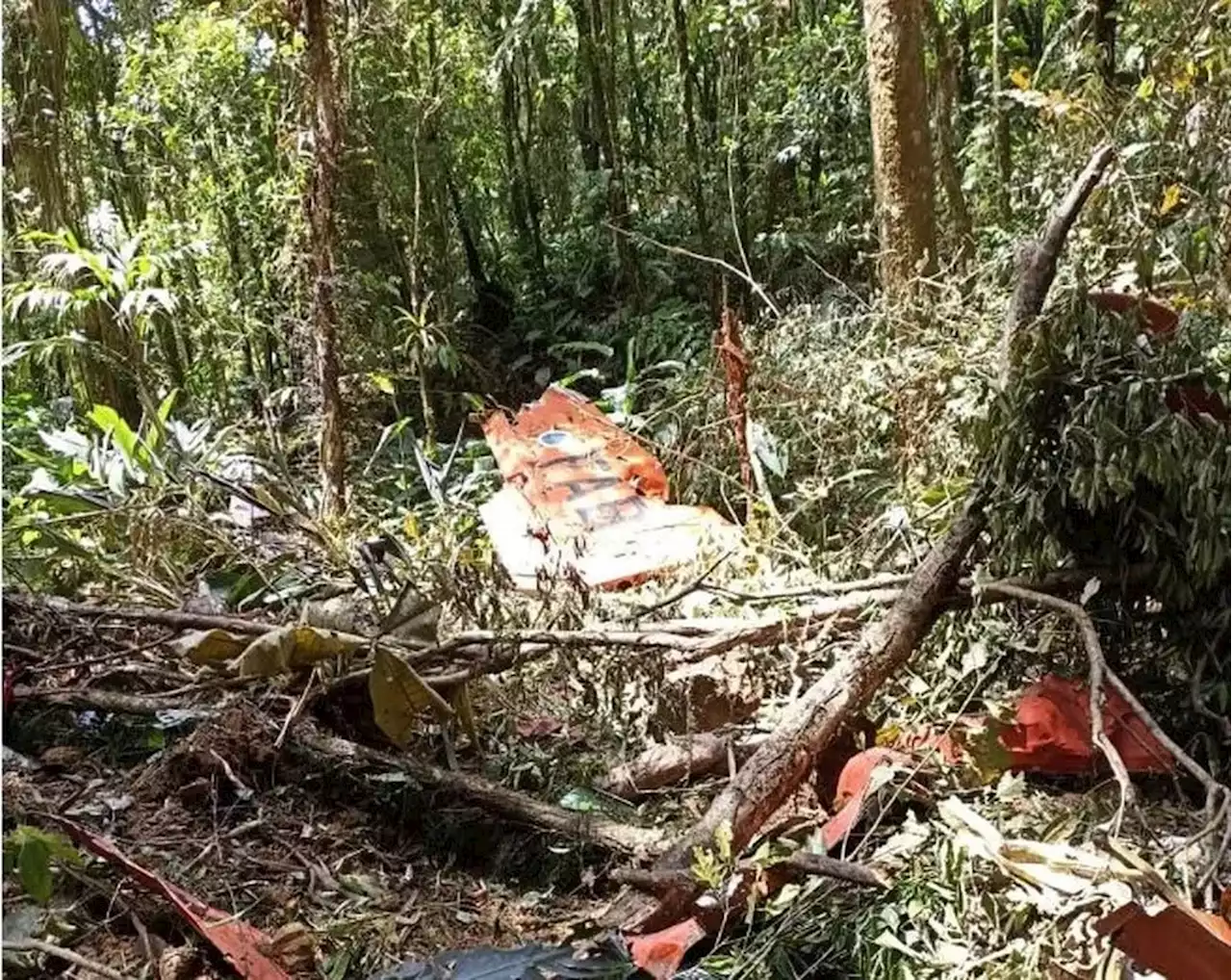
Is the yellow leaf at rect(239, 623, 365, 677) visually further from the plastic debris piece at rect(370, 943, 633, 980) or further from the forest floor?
the plastic debris piece at rect(370, 943, 633, 980)

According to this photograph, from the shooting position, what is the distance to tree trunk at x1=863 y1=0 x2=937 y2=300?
379 cm

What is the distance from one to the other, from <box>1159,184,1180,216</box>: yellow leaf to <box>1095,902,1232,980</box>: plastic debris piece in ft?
7.18

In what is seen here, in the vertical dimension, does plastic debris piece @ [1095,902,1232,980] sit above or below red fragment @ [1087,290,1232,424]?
below

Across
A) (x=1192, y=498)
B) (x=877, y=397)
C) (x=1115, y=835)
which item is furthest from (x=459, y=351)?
(x=1115, y=835)

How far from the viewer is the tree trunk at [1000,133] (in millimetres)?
5445

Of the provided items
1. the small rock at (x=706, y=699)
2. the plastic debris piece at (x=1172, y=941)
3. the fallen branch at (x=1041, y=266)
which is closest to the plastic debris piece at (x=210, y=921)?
the small rock at (x=706, y=699)

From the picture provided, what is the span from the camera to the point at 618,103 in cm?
726

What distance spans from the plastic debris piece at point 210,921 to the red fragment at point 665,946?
477 mm

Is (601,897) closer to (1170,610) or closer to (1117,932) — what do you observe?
(1117,932)

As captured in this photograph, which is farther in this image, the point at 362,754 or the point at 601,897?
the point at 362,754

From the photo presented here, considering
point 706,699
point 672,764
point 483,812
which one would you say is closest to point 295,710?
point 483,812

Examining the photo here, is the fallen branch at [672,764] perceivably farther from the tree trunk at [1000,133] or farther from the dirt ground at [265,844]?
the tree trunk at [1000,133]

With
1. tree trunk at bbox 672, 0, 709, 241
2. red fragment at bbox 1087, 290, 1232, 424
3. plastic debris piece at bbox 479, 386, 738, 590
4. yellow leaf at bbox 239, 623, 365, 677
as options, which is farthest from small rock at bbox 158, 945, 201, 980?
tree trunk at bbox 672, 0, 709, 241

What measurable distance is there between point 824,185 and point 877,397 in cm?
329
